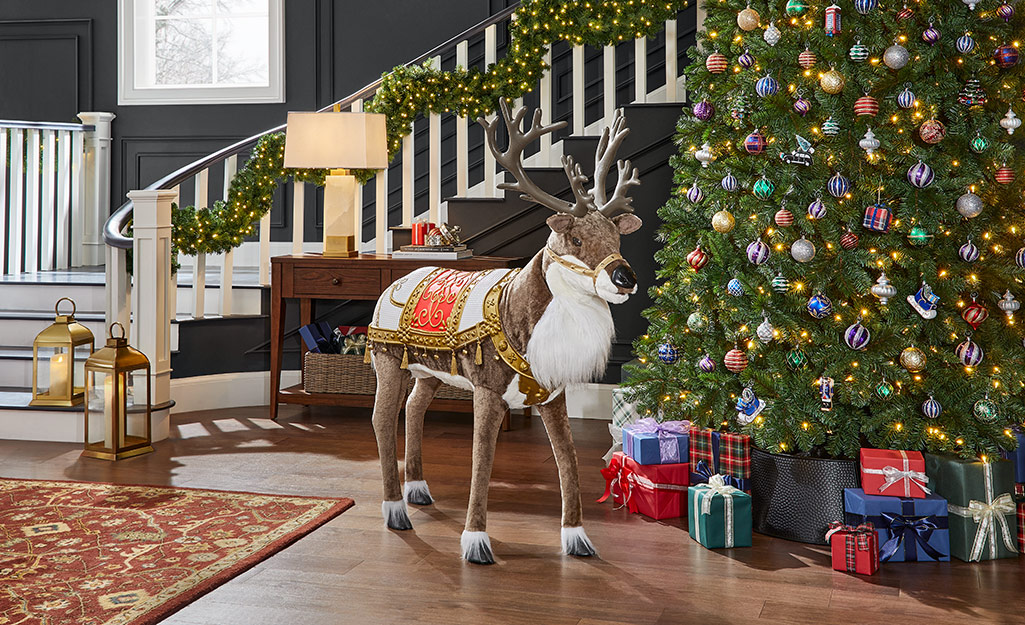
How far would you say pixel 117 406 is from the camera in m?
4.17

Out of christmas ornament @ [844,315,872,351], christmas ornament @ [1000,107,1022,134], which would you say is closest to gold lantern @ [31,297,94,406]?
christmas ornament @ [844,315,872,351]

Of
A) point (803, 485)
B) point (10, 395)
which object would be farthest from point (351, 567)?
point (10, 395)

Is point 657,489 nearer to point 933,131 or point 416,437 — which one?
point 416,437

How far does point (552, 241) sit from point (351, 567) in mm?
1120

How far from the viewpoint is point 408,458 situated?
11.6 feet

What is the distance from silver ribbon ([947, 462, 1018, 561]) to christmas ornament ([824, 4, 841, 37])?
1.40 m

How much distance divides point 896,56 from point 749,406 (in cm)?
118

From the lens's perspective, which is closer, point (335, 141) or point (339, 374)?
point (335, 141)

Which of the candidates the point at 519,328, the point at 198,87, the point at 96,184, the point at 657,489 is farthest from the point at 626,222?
the point at 96,184

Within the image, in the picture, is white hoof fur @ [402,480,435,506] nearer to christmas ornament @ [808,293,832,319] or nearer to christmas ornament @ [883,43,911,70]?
christmas ornament @ [808,293,832,319]

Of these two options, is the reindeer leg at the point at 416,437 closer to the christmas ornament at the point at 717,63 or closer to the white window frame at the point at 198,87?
the christmas ornament at the point at 717,63

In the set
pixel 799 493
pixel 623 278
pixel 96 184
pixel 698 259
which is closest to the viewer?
pixel 623 278

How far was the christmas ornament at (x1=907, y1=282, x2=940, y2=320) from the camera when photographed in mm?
2986

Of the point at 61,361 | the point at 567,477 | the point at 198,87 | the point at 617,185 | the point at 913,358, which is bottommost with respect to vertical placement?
the point at 567,477
